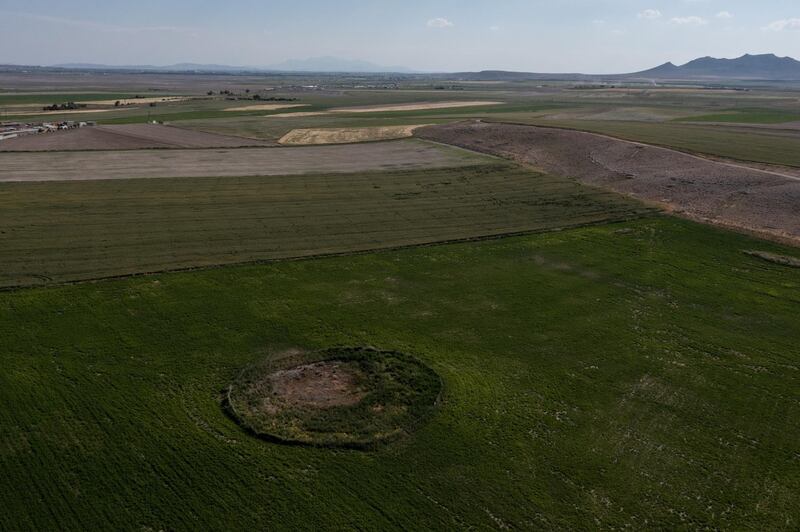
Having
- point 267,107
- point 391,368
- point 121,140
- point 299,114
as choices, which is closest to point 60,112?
point 267,107

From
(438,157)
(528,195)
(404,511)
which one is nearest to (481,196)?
(528,195)

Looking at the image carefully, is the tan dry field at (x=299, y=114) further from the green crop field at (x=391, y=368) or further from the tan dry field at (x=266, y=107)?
the green crop field at (x=391, y=368)

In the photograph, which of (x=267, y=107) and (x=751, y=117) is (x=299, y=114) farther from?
(x=751, y=117)

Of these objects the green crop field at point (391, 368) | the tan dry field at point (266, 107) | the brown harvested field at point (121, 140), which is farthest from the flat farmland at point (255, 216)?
the tan dry field at point (266, 107)

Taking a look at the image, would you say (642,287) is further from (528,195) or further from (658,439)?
(528,195)

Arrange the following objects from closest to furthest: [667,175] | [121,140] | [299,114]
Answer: [667,175] < [121,140] < [299,114]

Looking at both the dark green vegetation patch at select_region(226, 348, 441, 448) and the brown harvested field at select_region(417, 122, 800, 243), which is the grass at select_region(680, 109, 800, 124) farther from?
the dark green vegetation patch at select_region(226, 348, 441, 448)
